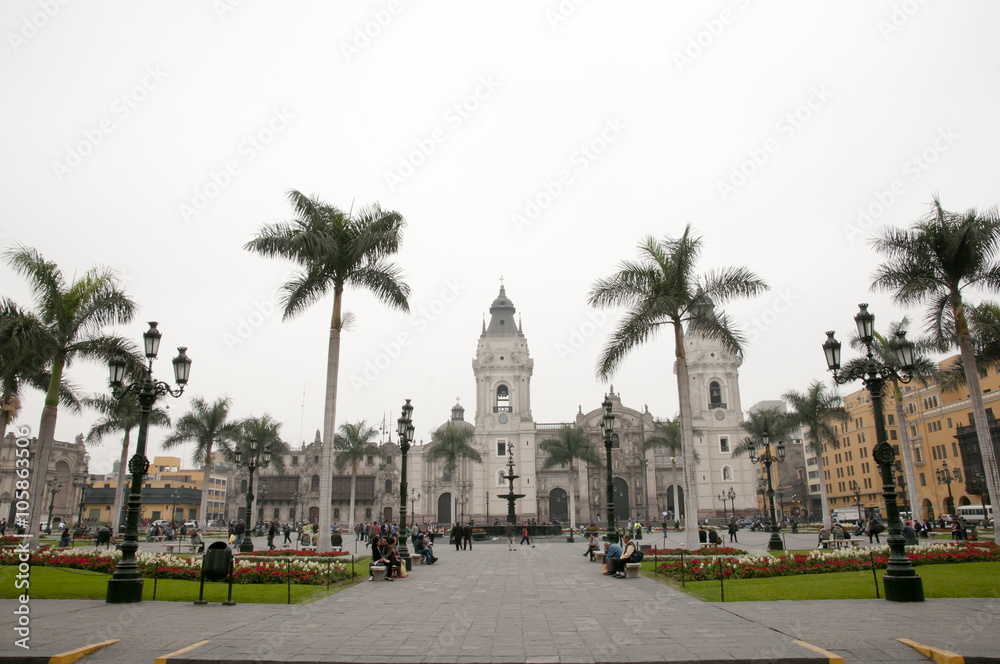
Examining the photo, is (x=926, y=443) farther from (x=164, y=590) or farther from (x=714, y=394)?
(x=164, y=590)

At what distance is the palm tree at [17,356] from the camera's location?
1956 centimetres

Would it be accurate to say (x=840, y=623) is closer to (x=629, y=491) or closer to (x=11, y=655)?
(x=11, y=655)

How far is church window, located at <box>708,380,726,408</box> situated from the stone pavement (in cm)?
5866

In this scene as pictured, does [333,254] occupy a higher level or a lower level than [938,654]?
higher

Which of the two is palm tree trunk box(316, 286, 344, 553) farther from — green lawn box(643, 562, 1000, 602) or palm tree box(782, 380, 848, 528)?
palm tree box(782, 380, 848, 528)

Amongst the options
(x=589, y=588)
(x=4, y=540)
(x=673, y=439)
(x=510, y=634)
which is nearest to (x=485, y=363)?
(x=673, y=439)

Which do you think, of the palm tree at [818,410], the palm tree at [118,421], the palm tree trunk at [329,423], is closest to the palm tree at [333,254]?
the palm tree trunk at [329,423]

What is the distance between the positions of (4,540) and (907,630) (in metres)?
27.3

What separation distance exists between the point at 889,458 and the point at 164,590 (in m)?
13.8

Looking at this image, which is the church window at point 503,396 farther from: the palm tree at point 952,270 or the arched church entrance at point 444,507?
the palm tree at point 952,270

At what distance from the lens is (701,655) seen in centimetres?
729

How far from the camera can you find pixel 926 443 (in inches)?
2363

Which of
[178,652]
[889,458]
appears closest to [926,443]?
[889,458]

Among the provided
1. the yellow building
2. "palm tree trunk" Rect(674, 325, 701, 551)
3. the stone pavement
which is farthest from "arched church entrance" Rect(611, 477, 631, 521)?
the stone pavement
